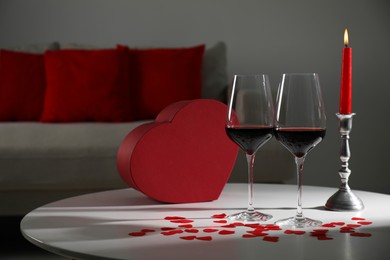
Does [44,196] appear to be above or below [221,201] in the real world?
below

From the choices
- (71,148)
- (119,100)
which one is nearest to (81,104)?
(119,100)

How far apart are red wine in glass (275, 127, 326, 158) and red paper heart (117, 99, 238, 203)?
12.3 inches

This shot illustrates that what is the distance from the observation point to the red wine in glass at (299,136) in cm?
111

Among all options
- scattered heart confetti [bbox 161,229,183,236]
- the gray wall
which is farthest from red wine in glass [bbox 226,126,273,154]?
the gray wall

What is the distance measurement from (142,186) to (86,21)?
294 cm

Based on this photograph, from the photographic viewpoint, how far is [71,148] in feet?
9.43

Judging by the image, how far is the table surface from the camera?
0.91 metres

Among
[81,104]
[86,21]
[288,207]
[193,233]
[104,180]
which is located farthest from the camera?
[86,21]

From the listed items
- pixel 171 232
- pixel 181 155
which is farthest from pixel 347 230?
pixel 181 155

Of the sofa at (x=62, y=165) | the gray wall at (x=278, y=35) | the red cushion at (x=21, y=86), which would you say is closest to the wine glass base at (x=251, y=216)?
the sofa at (x=62, y=165)

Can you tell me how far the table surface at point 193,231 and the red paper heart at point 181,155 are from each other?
4 cm

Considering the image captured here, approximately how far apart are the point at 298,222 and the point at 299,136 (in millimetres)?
148

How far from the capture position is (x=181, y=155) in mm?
1403

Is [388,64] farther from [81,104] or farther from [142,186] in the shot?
[142,186]
